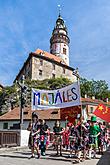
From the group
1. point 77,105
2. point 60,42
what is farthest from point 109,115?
point 60,42

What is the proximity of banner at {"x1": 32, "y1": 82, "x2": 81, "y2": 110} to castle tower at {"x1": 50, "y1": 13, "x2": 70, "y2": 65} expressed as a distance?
84.7m

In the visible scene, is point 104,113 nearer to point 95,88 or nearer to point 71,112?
point 71,112

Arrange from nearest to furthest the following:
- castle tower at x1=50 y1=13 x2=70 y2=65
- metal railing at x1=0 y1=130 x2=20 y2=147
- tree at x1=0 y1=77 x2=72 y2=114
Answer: metal railing at x1=0 y1=130 x2=20 y2=147 → tree at x1=0 y1=77 x2=72 y2=114 → castle tower at x1=50 y1=13 x2=70 y2=65

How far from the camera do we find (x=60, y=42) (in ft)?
324

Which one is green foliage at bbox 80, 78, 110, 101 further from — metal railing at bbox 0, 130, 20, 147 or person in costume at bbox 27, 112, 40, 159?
person in costume at bbox 27, 112, 40, 159

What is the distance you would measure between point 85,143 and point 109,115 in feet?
17.5

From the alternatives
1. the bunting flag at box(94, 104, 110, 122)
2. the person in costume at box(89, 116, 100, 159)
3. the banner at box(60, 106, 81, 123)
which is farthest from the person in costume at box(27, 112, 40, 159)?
the bunting flag at box(94, 104, 110, 122)

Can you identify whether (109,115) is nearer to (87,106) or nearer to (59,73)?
(87,106)

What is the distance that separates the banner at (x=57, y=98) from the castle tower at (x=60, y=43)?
8467 cm

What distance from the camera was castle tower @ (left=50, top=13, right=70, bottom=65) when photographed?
98.4 meters

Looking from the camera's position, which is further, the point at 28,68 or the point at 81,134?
the point at 28,68

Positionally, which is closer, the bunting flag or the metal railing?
the bunting flag

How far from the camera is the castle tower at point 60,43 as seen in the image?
98.4 m

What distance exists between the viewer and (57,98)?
12.6 metres
